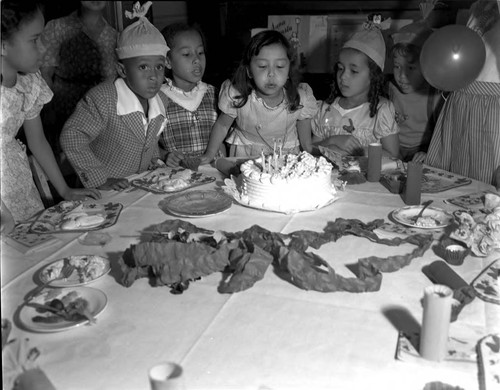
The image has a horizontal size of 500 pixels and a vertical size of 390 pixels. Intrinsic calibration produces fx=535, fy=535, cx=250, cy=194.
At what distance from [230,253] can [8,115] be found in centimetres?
126

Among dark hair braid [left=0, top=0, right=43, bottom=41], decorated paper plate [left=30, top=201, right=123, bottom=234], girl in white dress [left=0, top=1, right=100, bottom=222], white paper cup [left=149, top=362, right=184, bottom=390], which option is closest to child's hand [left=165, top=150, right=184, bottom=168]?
girl in white dress [left=0, top=1, right=100, bottom=222]

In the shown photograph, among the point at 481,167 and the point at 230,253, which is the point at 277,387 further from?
the point at 481,167

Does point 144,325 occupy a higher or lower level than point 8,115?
lower

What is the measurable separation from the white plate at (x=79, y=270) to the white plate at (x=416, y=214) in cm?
97

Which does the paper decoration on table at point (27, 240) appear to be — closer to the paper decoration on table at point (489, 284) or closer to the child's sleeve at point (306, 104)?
the paper decoration on table at point (489, 284)

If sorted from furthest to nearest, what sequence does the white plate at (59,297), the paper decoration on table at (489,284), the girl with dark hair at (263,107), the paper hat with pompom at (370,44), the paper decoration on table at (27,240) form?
the paper hat with pompom at (370,44) < the girl with dark hair at (263,107) < the paper decoration on table at (27,240) < the paper decoration on table at (489,284) < the white plate at (59,297)

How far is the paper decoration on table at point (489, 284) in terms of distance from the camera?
1300mm

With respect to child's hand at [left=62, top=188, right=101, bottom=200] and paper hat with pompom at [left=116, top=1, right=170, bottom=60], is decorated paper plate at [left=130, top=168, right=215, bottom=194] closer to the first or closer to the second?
child's hand at [left=62, top=188, right=101, bottom=200]

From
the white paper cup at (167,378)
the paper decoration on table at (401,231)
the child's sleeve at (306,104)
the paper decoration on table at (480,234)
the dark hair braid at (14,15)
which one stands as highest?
the dark hair braid at (14,15)

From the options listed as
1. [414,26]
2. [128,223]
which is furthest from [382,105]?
[128,223]

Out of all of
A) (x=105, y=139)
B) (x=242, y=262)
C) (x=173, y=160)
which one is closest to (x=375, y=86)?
(x=173, y=160)

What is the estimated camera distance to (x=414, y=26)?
3131mm

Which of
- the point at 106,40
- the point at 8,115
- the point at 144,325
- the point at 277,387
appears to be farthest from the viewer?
the point at 106,40

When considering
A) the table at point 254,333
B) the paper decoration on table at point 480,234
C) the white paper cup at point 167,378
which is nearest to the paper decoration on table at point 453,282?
the table at point 254,333
